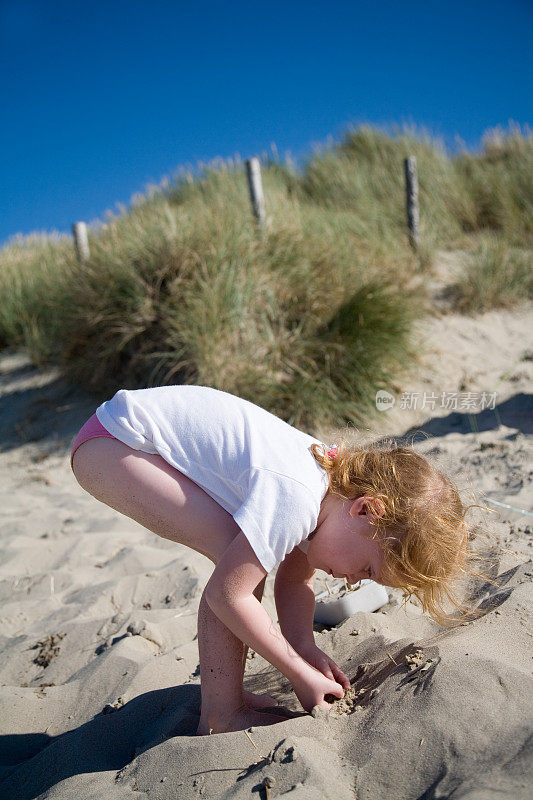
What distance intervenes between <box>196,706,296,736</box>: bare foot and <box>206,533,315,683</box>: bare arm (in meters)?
0.22

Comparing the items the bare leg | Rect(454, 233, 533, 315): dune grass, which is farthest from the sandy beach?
Rect(454, 233, 533, 315): dune grass

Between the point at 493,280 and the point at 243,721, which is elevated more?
the point at 493,280

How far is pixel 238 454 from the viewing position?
5.37 feet

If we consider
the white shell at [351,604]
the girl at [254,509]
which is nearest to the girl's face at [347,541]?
the girl at [254,509]

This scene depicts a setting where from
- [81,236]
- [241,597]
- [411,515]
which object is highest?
[81,236]

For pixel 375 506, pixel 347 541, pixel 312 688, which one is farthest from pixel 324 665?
pixel 375 506

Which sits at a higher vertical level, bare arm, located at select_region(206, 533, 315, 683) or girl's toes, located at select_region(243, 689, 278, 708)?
bare arm, located at select_region(206, 533, 315, 683)

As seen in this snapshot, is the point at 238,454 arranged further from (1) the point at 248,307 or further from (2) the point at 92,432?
(1) the point at 248,307

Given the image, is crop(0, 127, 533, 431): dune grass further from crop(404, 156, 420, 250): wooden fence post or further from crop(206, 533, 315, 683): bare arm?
crop(206, 533, 315, 683): bare arm

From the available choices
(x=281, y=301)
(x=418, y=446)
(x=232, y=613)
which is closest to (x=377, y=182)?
(x=281, y=301)

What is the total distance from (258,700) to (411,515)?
2.18 ft

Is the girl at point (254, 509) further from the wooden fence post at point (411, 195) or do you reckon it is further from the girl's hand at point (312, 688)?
the wooden fence post at point (411, 195)

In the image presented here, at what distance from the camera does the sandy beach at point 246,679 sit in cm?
134

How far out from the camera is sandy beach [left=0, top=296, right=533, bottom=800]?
1.34m
